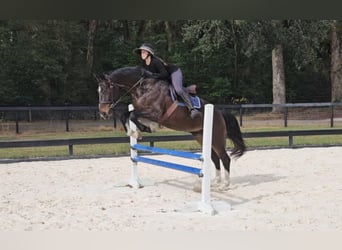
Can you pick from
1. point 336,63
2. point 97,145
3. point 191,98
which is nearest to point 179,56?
point 97,145

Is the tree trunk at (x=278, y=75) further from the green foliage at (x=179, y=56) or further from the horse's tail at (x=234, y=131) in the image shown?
the horse's tail at (x=234, y=131)

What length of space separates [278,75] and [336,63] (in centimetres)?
344

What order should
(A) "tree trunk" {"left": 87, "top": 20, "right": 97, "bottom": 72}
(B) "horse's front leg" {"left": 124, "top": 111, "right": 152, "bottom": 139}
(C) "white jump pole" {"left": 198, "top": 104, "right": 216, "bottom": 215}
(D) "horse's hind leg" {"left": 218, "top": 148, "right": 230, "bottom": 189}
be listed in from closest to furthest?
1. (C) "white jump pole" {"left": 198, "top": 104, "right": 216, "bottom": 215}
2. (B) "horse's front leg" {"left": 124, "top": 111, "right": 152, "bottom": 139}
3. (D) "horse's hind leg" {"left": 218, "top": 148, "right": 230, "bottom": 189}
4. (A) "tree trunk" {"left": 87, "top": 20, "right": 97, "bottom": 72}

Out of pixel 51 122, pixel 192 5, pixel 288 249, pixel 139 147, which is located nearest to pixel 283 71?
pixel 51 122

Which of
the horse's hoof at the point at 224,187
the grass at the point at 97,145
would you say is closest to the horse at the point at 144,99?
the horse's hoof at the point at 224,187

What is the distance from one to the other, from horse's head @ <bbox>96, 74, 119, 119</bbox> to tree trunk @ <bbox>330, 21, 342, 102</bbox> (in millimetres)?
11118

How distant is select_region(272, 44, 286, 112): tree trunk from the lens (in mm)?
13438

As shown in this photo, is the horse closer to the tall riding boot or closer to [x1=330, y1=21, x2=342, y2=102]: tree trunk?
the tall riding boot

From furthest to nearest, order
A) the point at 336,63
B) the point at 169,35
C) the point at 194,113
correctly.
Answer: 1. the point at 336,63
2. the point at 169,35
3. the point at 194,113

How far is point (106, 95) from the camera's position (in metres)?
4.66

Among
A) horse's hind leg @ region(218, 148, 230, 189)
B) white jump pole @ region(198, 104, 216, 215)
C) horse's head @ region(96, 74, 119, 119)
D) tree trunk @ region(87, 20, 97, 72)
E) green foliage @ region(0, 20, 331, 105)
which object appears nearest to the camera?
white jump pole @ region(198, 104, 216, 215)

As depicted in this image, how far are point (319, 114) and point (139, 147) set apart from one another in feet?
24.7

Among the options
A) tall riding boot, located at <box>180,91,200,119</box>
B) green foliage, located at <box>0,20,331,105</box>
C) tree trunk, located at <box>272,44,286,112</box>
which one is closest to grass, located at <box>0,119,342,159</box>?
green foliage, located at <box>0,20,331,105</box>

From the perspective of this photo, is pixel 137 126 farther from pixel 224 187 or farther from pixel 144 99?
pixel 224 187
